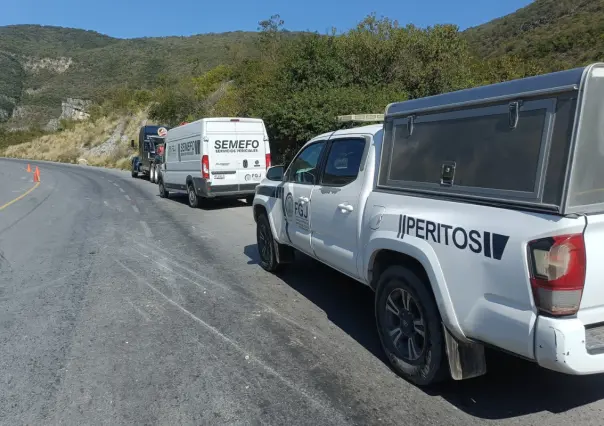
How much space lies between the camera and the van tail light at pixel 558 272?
2.66 metres

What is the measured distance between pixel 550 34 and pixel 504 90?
4421 cm

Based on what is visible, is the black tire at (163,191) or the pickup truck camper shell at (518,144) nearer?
the pickup truck camper shell at (518,144)

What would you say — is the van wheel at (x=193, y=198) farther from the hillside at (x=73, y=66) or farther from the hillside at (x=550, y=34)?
the hillside at (x=73, y=66)

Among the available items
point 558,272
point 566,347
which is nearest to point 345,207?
point 558,272

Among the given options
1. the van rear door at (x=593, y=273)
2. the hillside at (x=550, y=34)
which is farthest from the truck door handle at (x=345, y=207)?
the hillside at (x=550, y=34)

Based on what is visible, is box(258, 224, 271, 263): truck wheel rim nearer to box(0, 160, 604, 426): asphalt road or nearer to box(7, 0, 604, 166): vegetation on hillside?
box(0, 160, 604, 426): asphalt road

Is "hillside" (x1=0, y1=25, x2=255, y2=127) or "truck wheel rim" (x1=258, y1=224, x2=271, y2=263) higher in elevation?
"hillside" (x1=0, y1=25, x2=255, y2=127)

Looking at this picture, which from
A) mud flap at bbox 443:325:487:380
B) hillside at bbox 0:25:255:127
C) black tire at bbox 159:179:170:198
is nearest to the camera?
mud flap at bbox 443:325:487:380

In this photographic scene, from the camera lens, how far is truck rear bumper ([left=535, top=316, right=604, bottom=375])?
270cm

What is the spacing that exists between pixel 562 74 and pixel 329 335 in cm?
305

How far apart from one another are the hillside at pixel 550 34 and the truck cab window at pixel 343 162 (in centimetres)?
2406

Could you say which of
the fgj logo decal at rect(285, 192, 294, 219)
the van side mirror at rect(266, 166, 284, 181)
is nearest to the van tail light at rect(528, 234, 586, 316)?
the fgj logo decal at rect(285, 192, 294, 219)

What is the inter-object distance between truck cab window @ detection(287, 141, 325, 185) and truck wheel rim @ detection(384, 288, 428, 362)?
1.90m

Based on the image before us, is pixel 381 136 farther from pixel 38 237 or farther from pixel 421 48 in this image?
pixel 421 48
